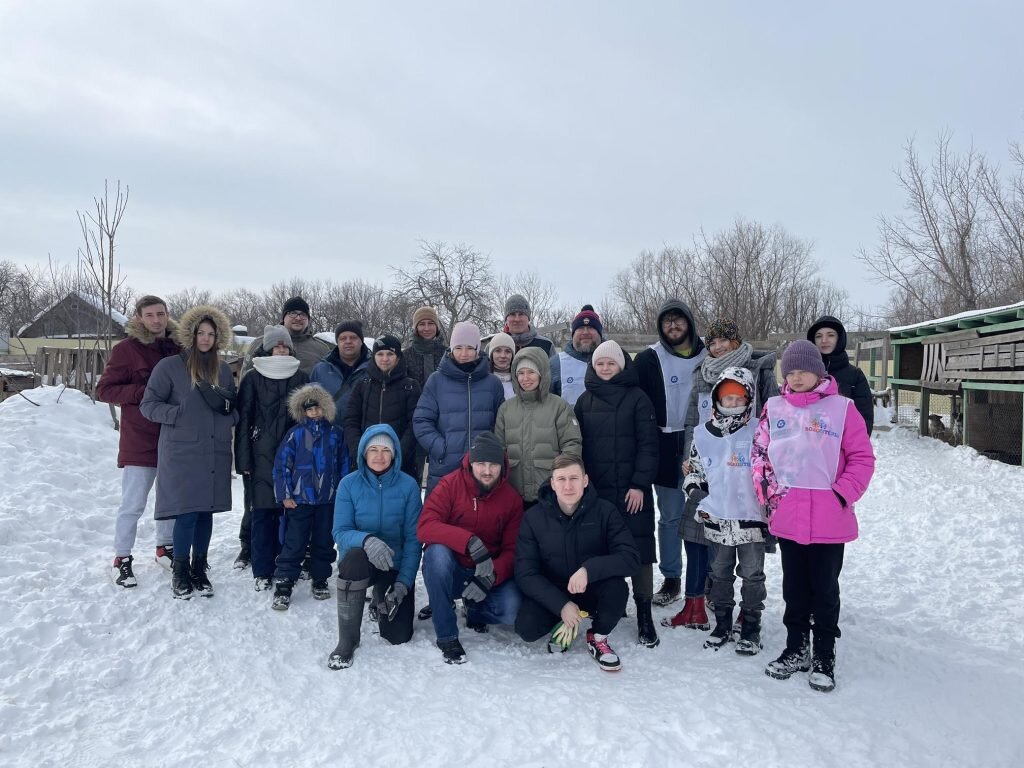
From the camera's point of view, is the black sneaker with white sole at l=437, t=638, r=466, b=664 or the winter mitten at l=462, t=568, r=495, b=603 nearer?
the black sneaker with white sole at l=437, t=638, r=466, b=664

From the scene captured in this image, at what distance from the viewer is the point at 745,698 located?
338 cm

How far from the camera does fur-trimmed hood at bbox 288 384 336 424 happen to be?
4828mm

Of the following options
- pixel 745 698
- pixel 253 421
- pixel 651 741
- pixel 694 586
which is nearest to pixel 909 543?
pixel 694 586

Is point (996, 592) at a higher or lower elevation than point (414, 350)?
lower

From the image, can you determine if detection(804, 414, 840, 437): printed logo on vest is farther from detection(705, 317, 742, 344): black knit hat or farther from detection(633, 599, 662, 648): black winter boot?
detection(633, 599, 662, 648): black winter boot

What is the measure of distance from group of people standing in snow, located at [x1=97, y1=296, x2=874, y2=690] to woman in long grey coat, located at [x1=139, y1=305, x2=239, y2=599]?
0.05 ft

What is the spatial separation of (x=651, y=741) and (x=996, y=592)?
4.00 metres

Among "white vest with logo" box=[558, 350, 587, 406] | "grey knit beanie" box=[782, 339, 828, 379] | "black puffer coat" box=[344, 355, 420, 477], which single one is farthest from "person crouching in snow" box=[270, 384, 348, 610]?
"grey knit beanie" box=[782, 339, 828, 379]

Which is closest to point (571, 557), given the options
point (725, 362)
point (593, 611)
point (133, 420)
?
point (593, 611)

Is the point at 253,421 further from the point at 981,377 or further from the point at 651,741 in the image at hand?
the point at 981,377

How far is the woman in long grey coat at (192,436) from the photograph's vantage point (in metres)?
4.57

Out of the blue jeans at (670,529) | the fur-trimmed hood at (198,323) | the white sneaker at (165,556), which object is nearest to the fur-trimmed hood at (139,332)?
the fur-trimmed hood at (198,323)

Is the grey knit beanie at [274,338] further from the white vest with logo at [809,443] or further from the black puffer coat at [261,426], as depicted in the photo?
the white vest with logo at [809,443]

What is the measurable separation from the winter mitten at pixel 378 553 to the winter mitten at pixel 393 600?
0.15m
